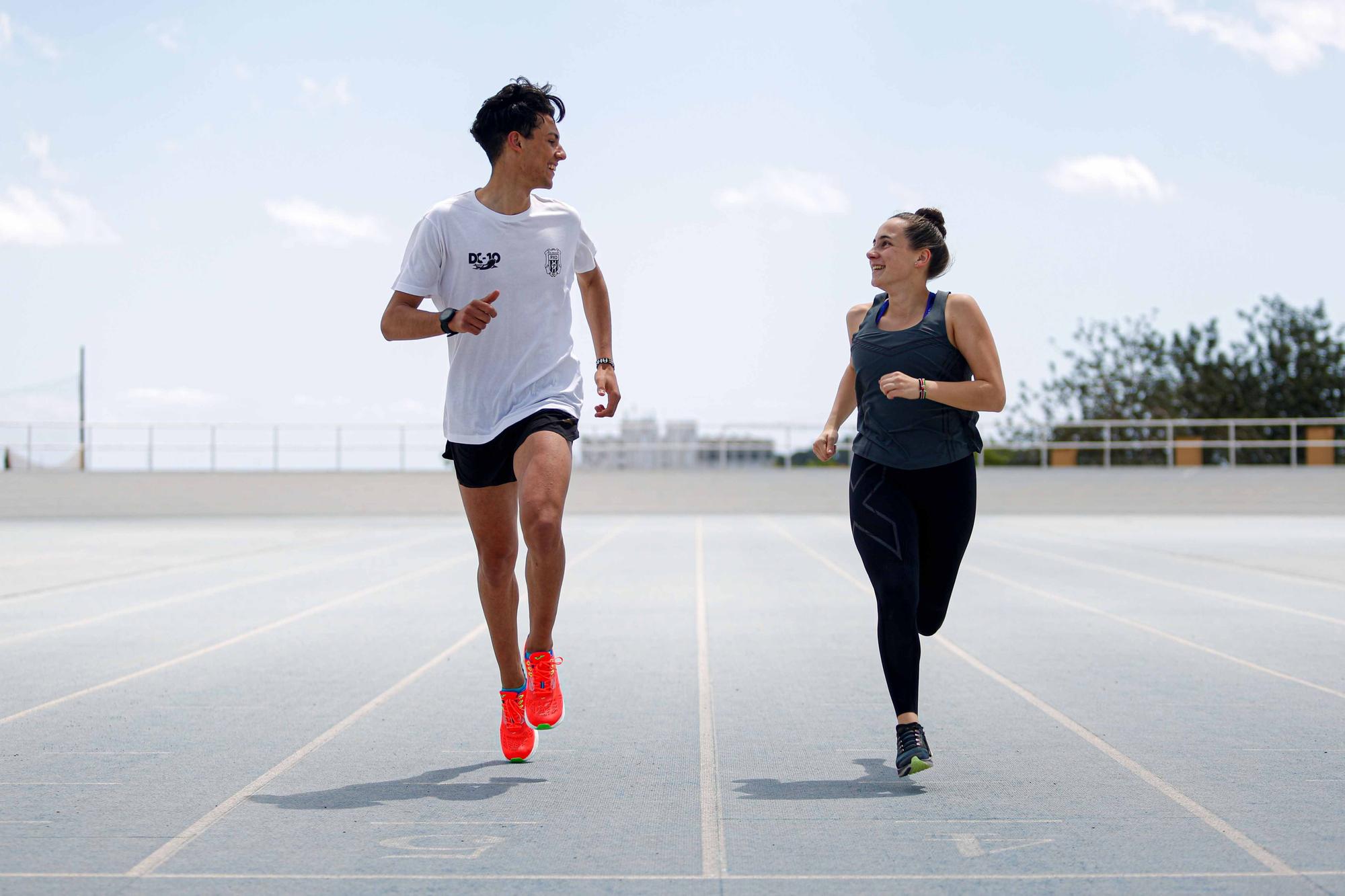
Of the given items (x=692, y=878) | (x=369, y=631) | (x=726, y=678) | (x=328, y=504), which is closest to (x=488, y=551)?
(x=692, y=878)

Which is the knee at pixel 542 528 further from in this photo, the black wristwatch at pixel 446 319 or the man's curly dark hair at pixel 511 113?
the man's curly dark hair at pixel 511 113

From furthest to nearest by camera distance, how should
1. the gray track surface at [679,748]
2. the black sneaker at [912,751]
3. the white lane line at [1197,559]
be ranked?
1. the white lane line at [1197,559]
2. the black sneaker at [912,751]
3. the gray track surface at [679,748]

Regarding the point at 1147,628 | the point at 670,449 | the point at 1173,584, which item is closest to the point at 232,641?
the point at 1147,628

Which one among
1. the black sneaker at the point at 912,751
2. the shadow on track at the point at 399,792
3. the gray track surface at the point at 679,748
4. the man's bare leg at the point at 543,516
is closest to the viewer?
the gray track surface at the point at 679,748

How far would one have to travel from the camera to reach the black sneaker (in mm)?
4090

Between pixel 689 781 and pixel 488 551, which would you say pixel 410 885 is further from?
pixel 488 551

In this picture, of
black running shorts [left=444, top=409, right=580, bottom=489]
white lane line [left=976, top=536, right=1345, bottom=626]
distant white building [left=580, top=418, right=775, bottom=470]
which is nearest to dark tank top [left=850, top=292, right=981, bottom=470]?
black running shorts [left=444, top=409, right=580, bottom=489]

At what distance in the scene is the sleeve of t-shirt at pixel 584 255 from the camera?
4.61 metres

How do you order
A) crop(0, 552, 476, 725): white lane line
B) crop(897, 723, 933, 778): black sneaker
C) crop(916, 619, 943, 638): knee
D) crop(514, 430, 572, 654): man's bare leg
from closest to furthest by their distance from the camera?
crop(897, 723, 933, 778): black sneaker
crop(514, 430, 572, 654): man's bare leg
crop(916, 619, 943, 638): knee
crop(0, 552, 476, 725): white lane line

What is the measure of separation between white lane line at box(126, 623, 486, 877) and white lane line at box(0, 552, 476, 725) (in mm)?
1206

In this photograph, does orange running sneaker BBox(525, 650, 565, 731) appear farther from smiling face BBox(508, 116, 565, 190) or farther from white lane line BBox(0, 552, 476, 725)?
white lane line BBox(0, 552, 476, 725)

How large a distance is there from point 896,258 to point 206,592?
26.4ft

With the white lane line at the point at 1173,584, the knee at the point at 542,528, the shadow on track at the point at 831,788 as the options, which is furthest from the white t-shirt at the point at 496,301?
the white lane line at the point at 1173,584

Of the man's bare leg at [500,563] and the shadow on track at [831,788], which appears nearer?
the shadow on track at [831,788]
